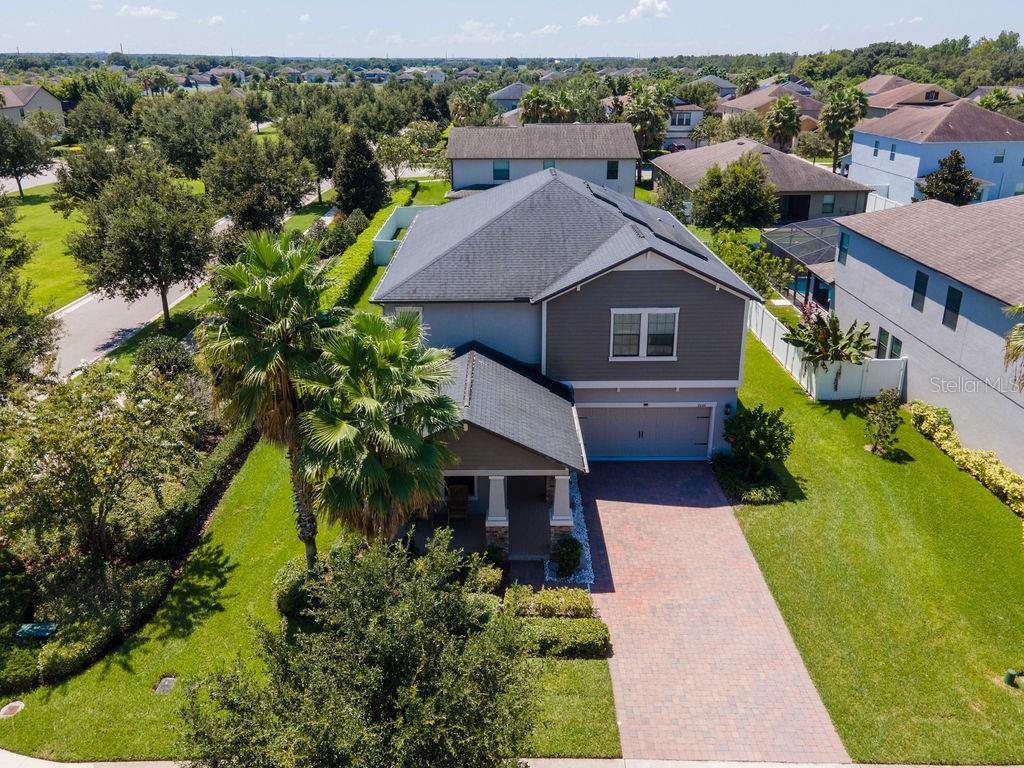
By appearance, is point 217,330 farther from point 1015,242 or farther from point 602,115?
point 602,115

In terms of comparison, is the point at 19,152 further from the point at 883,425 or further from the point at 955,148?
the point at 955,148

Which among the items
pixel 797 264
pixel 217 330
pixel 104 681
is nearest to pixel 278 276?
pixel 217 330

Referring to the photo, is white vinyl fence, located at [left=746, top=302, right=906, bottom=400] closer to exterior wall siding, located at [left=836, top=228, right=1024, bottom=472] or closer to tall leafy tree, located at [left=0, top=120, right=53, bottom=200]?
exterior wall siding, located at [left=836, top=228, right=1024, bottom=472]

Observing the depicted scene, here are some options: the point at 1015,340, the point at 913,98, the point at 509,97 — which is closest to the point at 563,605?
the point at 1015,340

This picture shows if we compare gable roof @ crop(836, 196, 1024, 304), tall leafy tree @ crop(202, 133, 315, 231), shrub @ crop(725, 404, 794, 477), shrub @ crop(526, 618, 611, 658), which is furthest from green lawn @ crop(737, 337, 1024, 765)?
tall leafy tree @ crop(202, 133, 315, 231)

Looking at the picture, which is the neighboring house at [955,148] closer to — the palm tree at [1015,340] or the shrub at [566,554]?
the palm tree at [1015,340]
